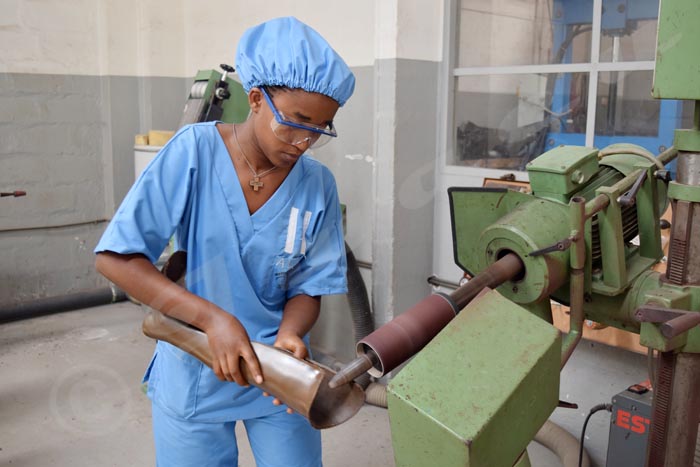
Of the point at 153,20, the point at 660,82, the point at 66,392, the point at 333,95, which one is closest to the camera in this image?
the point at 660,82

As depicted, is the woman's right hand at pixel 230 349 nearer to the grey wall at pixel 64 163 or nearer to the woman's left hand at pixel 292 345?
the woman's left hand at pixel 292 345

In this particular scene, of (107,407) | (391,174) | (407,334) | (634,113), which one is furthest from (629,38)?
(107,407)

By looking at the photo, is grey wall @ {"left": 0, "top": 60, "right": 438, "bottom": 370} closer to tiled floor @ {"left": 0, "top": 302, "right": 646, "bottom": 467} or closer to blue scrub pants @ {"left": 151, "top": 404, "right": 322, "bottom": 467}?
tiled floor @ {"left": 0, "top": 302, "right": 646, "bottom": 467}

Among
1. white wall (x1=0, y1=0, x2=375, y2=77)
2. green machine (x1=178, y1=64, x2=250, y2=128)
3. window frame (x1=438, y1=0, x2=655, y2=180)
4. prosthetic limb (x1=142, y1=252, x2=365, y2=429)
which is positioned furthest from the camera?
white wall (x1=0, y1=0, x2=375, y2=77)

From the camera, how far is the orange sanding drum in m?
0.80

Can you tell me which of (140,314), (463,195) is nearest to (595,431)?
(463,195)

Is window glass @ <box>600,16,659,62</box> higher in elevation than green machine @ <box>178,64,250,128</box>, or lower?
higher

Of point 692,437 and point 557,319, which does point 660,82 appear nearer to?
point 692,437

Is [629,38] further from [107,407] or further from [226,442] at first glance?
[107,407]

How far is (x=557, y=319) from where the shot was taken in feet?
6.77

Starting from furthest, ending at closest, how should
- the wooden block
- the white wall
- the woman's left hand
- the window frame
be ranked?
the wooden block, the white wall, the window frame, the woman's left hand

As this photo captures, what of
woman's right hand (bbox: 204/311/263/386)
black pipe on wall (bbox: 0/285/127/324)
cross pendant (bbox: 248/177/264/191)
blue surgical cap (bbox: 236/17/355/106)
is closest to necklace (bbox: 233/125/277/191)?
cross pendant (bbox: 248/177/264/191)

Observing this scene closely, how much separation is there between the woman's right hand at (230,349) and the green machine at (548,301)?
0.25m

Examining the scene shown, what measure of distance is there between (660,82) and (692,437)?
Result: 0.55 metres
